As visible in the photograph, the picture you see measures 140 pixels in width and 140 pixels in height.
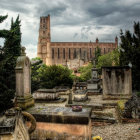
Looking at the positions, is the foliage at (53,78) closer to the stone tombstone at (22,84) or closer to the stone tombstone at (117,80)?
the stone tombstone at (117,80)

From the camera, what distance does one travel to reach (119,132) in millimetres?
5266

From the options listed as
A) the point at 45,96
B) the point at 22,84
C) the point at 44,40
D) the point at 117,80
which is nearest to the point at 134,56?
the point at 117,80

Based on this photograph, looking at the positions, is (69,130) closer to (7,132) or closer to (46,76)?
(7,132)

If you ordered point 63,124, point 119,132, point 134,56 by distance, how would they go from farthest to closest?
point 134,56 → point 119,132 → point 63,124

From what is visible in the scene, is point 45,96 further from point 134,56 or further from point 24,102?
point 134,56

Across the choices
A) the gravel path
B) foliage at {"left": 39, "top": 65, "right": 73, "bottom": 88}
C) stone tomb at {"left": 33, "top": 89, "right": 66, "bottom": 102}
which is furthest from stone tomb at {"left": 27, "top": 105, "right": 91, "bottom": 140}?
foliage at {"left": 39, "top": 65, "right": 73, "bottom": 88}

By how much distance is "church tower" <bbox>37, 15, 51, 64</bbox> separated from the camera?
A: 67.4 meters

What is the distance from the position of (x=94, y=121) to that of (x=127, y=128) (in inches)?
55.9

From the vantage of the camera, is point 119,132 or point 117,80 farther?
point 117,80

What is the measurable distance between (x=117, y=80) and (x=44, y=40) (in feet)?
204

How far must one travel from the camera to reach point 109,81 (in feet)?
36.1

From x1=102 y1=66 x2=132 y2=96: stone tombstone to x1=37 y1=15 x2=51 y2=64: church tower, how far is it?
2233 inches

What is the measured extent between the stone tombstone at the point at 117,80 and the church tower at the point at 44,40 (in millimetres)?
56727

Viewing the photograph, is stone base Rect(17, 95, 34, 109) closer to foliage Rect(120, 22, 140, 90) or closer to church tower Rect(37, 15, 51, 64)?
foliage Rect(120, 22, 140, 90)
